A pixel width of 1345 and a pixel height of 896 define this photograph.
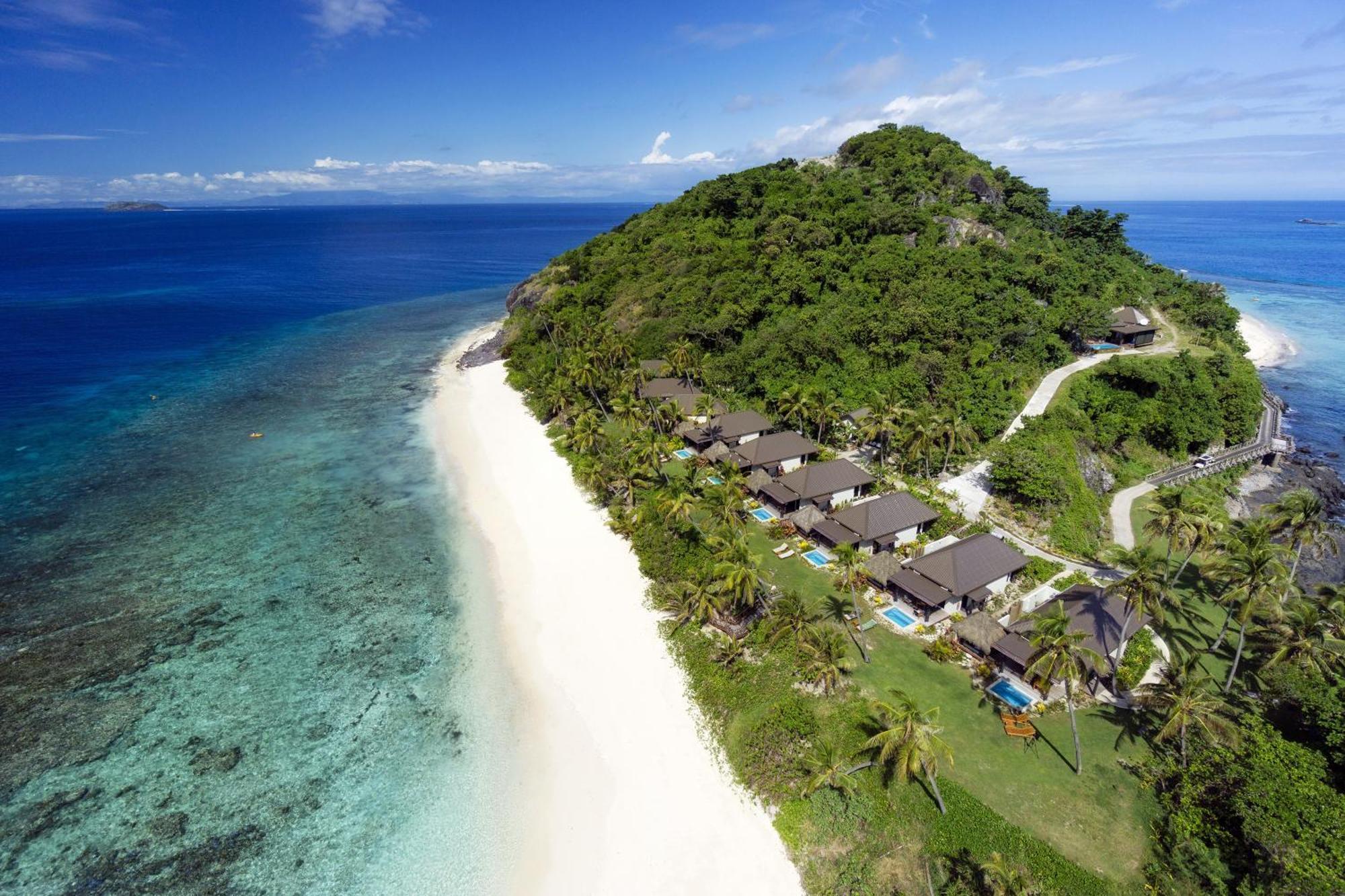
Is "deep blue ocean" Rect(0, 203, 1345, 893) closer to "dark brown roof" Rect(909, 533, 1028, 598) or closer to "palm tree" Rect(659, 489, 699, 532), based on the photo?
"palm tree" Rect(659, 489, 699, 532)

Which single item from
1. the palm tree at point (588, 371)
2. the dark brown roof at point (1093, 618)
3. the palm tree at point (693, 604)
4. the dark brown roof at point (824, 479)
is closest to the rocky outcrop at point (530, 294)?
the palm tree at point (588, 371)

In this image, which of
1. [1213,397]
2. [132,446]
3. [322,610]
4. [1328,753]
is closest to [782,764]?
[1328,753]

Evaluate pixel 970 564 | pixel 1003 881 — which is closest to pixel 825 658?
pixel 1003 881

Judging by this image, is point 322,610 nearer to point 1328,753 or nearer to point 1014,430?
point 1328,753

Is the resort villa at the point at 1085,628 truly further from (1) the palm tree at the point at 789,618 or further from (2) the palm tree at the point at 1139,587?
(1) the palm tree at the point at 789,618

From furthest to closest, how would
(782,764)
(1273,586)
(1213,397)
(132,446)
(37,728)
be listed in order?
(132,446) → (1213,397) → (37,728) → (1273,586) → (782,764)

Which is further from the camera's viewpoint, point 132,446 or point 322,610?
point 132,446
